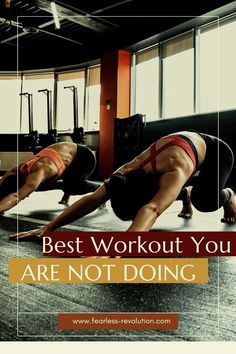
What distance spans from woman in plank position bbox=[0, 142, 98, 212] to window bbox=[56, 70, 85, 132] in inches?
219

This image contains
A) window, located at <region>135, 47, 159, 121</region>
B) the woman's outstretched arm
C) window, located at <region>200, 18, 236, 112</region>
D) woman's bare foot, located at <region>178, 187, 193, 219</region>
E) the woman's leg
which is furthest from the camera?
window, located at <region>135, 47, 159, 121</region>

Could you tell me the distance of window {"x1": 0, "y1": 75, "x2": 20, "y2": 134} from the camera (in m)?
9.02

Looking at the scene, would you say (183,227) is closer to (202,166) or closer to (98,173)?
(202,166)

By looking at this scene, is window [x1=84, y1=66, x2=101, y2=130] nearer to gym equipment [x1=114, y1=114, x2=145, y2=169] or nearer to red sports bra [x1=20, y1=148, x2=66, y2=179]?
gym equipment [x1=114, y1=114, x2=145, y2=169]

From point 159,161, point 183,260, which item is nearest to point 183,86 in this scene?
point 159,161

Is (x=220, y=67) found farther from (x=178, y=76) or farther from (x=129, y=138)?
(x=129, y=138)

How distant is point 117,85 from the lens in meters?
7.49

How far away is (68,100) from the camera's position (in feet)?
28.3

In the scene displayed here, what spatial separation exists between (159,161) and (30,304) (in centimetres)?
87

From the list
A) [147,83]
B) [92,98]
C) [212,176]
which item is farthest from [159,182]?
[92,98]

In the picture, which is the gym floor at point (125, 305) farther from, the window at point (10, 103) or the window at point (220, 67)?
the window at point (10, 103)

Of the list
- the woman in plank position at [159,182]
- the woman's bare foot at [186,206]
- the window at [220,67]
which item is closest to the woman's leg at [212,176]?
the woman in plank position at [159,182]

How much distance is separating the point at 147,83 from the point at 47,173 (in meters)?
5.38

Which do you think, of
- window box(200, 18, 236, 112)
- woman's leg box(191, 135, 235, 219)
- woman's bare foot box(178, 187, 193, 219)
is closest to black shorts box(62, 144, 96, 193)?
woman's bare foot box(178, 187, 193, 219)
